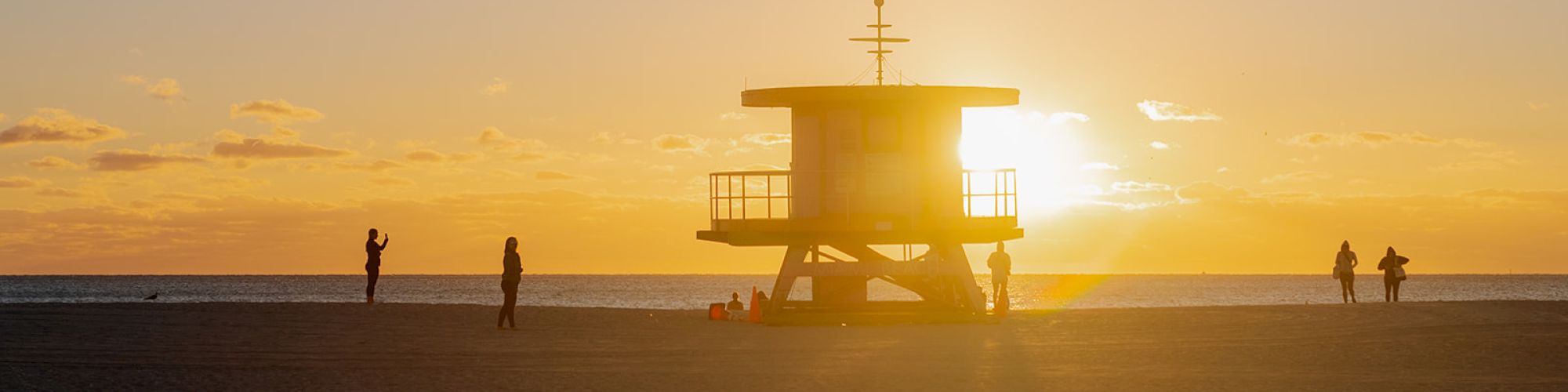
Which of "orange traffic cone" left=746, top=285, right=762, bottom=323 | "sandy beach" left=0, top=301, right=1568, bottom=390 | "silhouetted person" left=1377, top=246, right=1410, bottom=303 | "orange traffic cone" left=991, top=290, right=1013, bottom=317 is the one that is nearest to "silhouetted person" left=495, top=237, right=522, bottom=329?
"sandy beach" left=0, top=301, right=1568, bottom=390

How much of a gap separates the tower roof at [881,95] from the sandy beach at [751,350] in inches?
170

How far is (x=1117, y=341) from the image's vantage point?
85.1 feet

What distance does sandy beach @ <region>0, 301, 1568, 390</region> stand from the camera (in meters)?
19.6

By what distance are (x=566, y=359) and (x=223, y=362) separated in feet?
14.3

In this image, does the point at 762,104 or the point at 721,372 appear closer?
the point at 721,372

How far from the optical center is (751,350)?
24.1m

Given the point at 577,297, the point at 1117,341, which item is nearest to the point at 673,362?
the point at 1117,341

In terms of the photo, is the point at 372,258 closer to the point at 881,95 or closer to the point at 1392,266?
the point at 881,95

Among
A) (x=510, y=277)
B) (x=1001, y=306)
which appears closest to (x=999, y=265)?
(x=1001, y=306)

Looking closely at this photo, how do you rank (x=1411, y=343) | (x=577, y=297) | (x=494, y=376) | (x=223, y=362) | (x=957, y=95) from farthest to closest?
(x=577, y=297) < (x=957, y=95) < (x=1411, y=343) < (x=223, y=362) < (x=494, y=376)

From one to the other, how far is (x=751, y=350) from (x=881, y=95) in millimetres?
9087

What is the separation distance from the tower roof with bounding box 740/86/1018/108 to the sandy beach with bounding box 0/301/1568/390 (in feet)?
14.2

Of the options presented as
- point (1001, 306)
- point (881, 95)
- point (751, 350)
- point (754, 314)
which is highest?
point (881, 95)

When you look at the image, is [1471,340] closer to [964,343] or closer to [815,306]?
[964,343]
